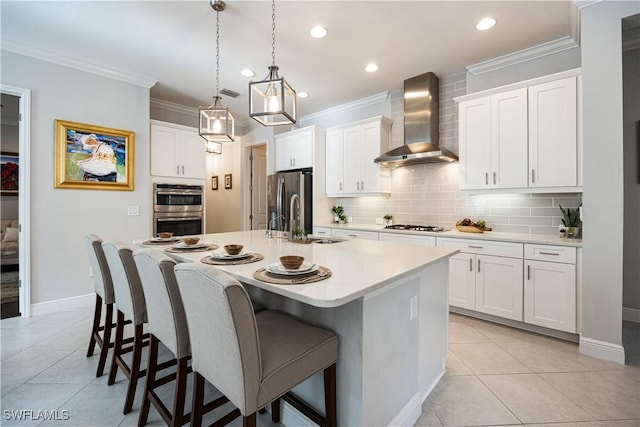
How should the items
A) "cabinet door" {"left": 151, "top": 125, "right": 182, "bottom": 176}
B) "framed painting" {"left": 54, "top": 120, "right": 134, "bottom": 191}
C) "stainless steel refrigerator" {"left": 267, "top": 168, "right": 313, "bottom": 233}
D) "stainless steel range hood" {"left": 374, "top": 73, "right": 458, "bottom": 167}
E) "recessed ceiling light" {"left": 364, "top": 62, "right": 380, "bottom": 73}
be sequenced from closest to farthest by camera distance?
"framed painting" {"left": 54, "top": 120, "right": 134, "bottom": 191}, "recessed ceiling light" {"left": 364, "top": 62, "right": 380, "bottom": 73}, "stainless steel range hood" {"left": 374, "top": 73, "right": 458, "bottom": 167}, "cabinet door" {"left": 151, "top": 125, "right": 182, "bottom": 176}, "stainless steel refrigerator" {"left": 267, "top": 168, "right": 313, "bottom": 233}

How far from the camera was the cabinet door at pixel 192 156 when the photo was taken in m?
4.43

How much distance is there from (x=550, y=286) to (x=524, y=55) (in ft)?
8.02

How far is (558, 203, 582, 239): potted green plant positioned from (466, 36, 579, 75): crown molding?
165cm

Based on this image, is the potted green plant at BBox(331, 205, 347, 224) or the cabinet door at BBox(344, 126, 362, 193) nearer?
the cabinet door at BBox(344, 126, 362, 193)

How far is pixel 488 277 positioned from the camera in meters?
2.91

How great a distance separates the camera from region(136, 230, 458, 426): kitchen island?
1250mm

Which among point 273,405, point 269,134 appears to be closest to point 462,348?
point 273,405

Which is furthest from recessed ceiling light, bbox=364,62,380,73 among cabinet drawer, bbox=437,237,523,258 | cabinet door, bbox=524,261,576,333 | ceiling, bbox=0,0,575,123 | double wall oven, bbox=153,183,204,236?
double wall oven, bbox=153,183,204,236

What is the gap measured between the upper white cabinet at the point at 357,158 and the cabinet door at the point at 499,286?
5.64ft

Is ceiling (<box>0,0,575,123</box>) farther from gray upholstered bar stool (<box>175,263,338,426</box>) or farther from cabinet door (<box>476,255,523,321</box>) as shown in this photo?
gray upholstered bar stool (<box>175,263,338,426</box>)

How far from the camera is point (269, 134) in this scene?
5.41 meters

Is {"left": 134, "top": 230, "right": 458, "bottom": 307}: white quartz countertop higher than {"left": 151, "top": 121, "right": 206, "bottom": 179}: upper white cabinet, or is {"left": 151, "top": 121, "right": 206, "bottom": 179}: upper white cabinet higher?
{"left": 151, "top": 121, "right": 206, "bottom": 179}: upper white cabinet

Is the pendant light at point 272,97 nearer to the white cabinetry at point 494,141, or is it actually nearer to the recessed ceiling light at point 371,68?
the recessed ceiling light at point 371,68

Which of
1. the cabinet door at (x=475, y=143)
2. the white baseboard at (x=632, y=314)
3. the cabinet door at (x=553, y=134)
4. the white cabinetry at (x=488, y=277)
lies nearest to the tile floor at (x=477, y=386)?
the white cabinetry at (x=488, y=277)
